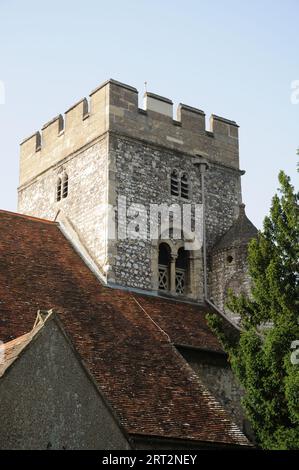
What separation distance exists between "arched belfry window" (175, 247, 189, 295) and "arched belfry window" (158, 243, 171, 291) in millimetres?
388

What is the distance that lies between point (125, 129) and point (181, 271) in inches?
158

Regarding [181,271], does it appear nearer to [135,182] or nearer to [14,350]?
[135,182]

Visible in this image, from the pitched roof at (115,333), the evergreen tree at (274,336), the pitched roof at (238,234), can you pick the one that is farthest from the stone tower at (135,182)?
the evergreen tree at (274,336)

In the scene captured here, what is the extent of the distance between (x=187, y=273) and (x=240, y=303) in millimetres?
5852

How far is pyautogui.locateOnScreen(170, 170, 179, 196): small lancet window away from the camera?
21.3 m

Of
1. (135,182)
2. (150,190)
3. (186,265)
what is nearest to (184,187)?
(150,190)

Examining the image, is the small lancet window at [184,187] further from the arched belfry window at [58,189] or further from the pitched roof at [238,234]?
the arched belfry window at [58,189]

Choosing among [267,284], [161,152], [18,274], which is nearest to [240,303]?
[267,284]

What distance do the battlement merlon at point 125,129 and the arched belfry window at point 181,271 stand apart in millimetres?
2915

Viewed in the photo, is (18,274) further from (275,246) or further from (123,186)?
(275,246)

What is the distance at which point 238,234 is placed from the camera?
21.0 meters

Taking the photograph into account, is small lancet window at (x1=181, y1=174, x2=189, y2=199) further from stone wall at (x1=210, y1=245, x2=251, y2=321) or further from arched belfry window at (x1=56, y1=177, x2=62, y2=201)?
arched belfry window at (x1=56, y1=177, x2=62, y2=201)

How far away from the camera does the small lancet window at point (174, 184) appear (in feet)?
70.0

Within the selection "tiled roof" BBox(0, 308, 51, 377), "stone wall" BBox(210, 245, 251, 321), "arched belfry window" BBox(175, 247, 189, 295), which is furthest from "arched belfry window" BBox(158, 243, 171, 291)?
"tiled roof" BBox(0, 308, 51, 377)
